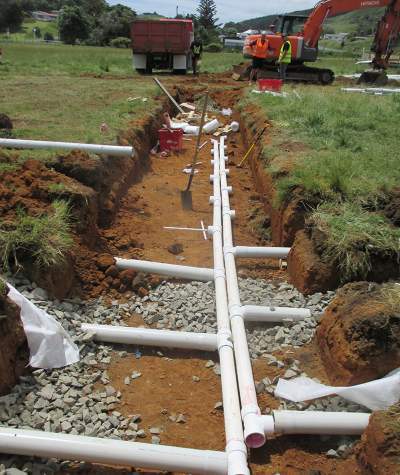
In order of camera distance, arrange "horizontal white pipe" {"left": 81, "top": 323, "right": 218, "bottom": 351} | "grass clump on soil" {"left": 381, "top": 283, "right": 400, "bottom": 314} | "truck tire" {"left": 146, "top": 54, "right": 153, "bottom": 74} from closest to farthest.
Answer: "grass clump on soil" {"left": 381, "top": 283, "right": 400, "bottom": 314} < "horizontal white pipe" {"left": 81, "top": 323, "right": 218, "bottom": 351} < "truck tire" {"left": 146, "top": 54, "right": 153, "bottom": 74}

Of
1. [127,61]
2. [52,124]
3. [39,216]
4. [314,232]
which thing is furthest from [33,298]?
[127,61]

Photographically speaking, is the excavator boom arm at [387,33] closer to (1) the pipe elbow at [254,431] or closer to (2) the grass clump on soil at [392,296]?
(2) the grass clump on soil at [392,296]

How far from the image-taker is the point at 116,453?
276cm

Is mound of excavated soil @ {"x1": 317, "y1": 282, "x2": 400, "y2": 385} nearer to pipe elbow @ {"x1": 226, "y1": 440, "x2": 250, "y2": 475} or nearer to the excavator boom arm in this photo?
pipe elbow @ {"x1": 226, "y1": 440, "x2": 250, "y2": 475}

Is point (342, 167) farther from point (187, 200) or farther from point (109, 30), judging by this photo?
point (109, 30)

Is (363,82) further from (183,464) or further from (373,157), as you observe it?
(183,464)

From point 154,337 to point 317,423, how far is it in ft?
5.03

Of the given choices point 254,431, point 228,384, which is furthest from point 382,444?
point 228,384

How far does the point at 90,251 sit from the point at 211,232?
1.54m

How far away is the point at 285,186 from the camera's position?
6.04 metres

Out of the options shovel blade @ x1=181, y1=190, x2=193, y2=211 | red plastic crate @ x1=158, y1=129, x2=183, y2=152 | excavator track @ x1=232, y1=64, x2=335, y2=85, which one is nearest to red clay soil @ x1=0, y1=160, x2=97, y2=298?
shovel blade @ x1=181, y1=190, x2=193, y2=211

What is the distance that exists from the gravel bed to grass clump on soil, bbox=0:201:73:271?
237 mm

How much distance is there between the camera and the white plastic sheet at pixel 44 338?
359 centimetres

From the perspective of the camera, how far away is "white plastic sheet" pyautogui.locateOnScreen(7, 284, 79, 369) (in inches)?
141
